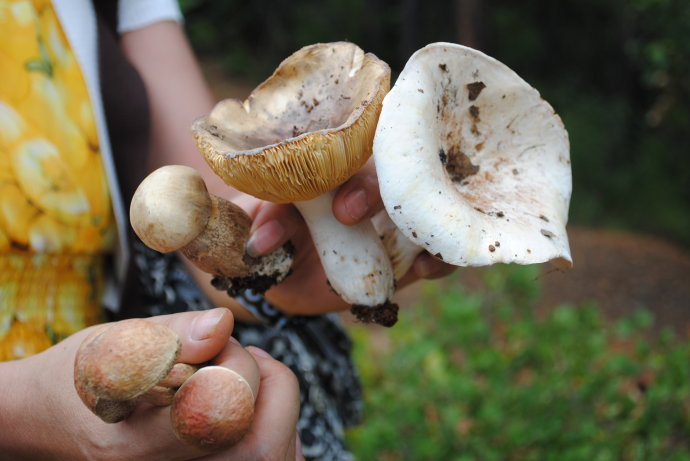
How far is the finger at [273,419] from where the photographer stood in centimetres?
95

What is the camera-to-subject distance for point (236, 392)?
2.93 feet

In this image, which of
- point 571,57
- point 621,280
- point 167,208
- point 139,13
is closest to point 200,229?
point 167,208

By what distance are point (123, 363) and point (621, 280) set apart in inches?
240

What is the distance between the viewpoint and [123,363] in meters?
0.85

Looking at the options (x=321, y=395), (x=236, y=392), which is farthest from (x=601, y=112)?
(x=236, y=392)

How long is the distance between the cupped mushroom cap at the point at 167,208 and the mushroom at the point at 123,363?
262 millimetres

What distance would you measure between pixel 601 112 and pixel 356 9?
5.43 m

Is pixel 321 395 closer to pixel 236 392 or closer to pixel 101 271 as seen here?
pixel 101 271

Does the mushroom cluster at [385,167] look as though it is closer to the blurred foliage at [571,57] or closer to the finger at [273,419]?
the finger at [273,419]

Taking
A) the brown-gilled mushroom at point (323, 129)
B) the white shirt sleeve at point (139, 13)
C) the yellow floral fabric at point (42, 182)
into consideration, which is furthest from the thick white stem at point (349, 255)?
the white shirt sleeve at point (139, 13)

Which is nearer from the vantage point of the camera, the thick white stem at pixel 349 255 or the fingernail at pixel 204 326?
the fingernail at pixel 204 326

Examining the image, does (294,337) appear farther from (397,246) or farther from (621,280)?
(621,280)

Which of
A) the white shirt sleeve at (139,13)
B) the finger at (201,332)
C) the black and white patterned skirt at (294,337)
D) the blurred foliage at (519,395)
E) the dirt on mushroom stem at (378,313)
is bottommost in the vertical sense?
the blurred foliage at (519,395)

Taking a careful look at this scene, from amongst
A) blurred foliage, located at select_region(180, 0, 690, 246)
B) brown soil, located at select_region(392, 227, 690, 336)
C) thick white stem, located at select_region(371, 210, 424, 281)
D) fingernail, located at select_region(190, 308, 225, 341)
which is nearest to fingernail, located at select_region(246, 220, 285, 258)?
thick white stem, located at select_region(371, 210, 424, 281)
